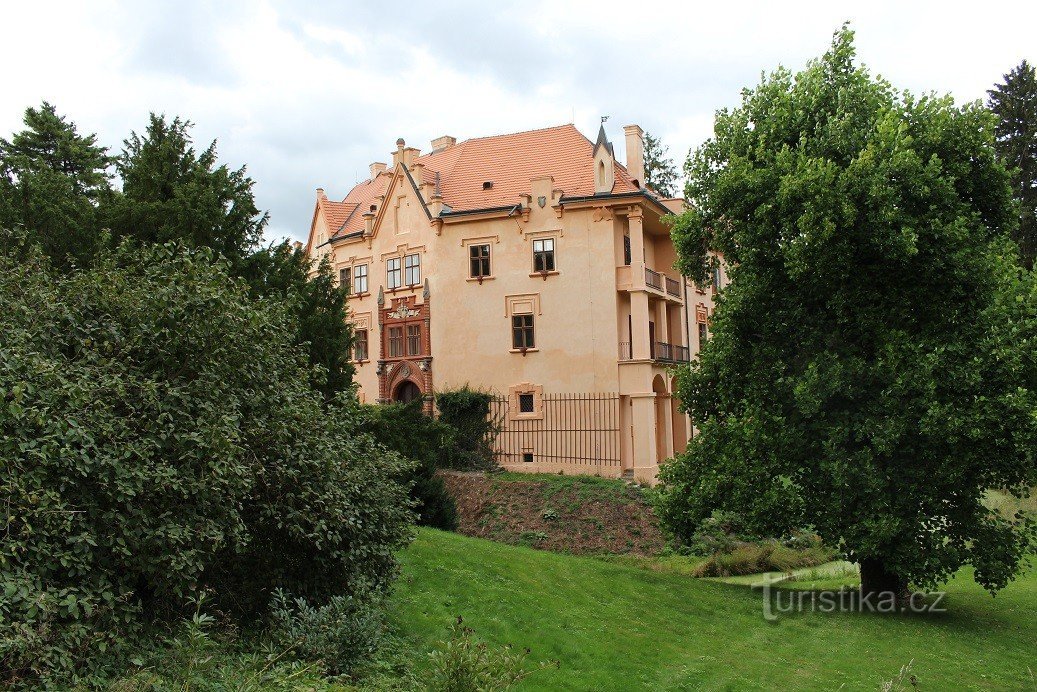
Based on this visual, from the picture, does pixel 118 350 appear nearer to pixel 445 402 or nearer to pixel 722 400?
pixel 722 400

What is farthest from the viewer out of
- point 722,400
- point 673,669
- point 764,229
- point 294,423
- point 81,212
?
point 722,400

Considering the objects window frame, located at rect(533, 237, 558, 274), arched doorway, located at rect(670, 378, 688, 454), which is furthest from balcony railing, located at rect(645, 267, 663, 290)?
arched doorway, located at rect(670, 378, 688, 454)

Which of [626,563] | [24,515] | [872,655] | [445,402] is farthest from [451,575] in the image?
[445,402]

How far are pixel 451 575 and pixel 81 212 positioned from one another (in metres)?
8.67

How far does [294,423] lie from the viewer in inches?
422

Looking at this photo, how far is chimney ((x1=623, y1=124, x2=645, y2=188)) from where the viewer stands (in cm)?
3853

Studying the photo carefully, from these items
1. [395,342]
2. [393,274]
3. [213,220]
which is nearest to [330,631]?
[213,220]

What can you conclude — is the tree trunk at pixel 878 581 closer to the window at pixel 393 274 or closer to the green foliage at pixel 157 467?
the green foliage at pixel 157 467

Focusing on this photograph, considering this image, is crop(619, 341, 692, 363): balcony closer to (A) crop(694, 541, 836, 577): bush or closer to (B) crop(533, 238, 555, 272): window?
A: (B) crop(533, 238, 555, 272): window

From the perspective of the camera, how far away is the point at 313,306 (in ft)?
60.1

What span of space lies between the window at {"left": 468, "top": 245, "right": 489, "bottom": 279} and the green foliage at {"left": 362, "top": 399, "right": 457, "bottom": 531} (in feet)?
47.3

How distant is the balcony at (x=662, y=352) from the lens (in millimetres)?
35656

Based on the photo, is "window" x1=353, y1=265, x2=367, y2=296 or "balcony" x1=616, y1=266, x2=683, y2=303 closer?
"balcony" x1=616, y1=266, x2=683, y2=303

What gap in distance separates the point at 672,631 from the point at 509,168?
28.7m
